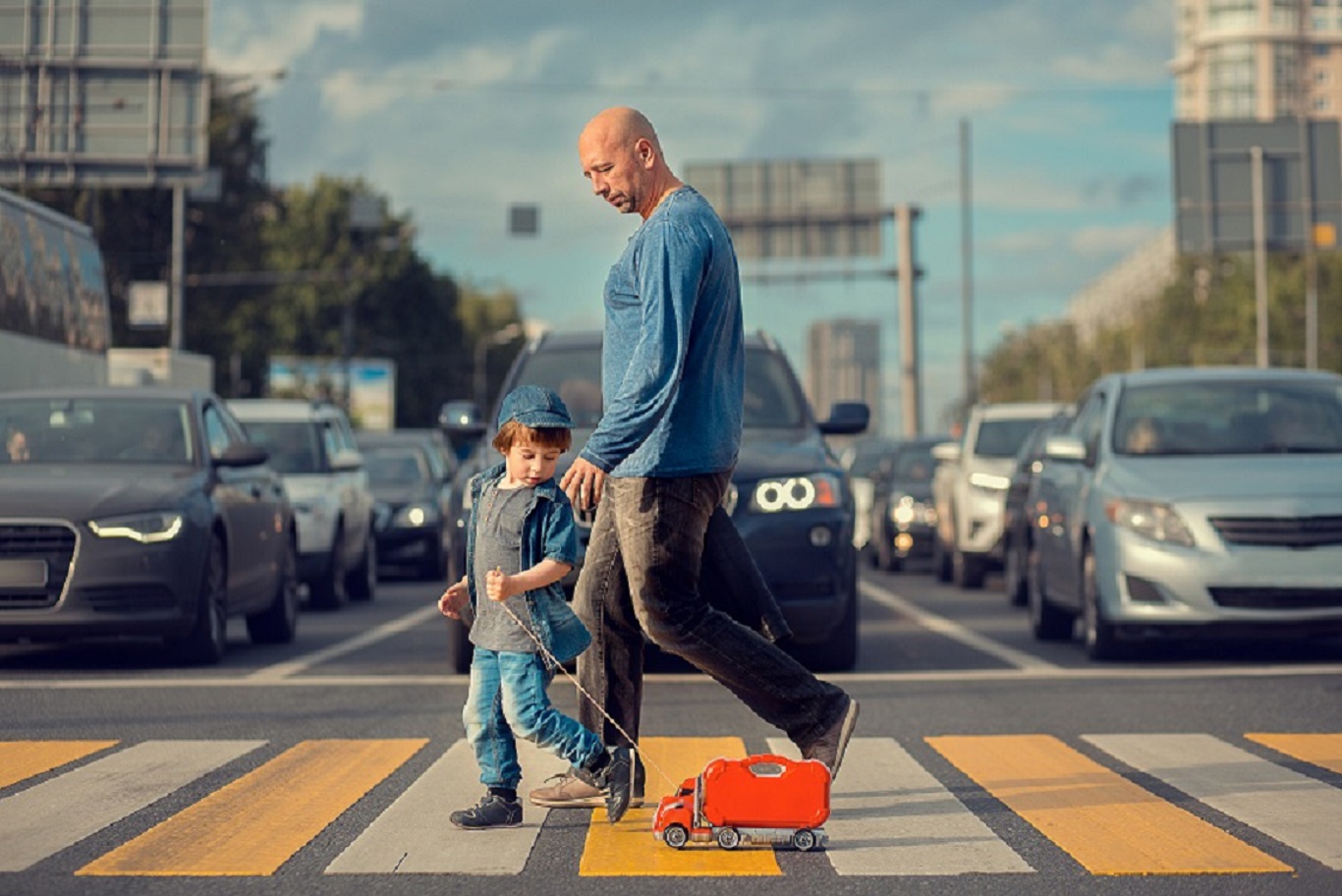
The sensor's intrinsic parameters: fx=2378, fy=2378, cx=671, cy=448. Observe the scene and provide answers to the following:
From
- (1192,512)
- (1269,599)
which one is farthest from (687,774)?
(1269,599)

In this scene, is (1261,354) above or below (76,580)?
above

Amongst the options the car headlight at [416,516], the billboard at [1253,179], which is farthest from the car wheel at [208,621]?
the billboard at [1253,179]

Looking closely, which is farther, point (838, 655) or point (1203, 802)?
point (838, 655)

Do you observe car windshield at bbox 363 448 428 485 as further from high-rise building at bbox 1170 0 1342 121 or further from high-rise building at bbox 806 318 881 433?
high-rise building at bbox 1170 0 1342 121

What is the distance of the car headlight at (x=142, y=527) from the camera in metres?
12.6

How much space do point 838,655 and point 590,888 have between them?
6634 millimetres

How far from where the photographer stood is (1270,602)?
12.6 m

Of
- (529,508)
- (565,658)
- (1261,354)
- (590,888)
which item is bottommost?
(590,888)

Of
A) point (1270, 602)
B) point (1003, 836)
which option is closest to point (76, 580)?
point (1270, 602)

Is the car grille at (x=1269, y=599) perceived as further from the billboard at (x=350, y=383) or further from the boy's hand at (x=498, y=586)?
the billboard at (x=350, y=383)

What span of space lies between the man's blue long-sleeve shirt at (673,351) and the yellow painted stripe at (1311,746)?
286cm

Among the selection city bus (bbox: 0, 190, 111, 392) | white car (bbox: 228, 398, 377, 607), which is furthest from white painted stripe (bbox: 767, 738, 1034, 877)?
city bus (bbox: 0, 190, 111, 392)

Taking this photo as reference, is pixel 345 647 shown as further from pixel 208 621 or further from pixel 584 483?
pixel 584 483

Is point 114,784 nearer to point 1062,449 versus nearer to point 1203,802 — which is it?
point 1203,802
